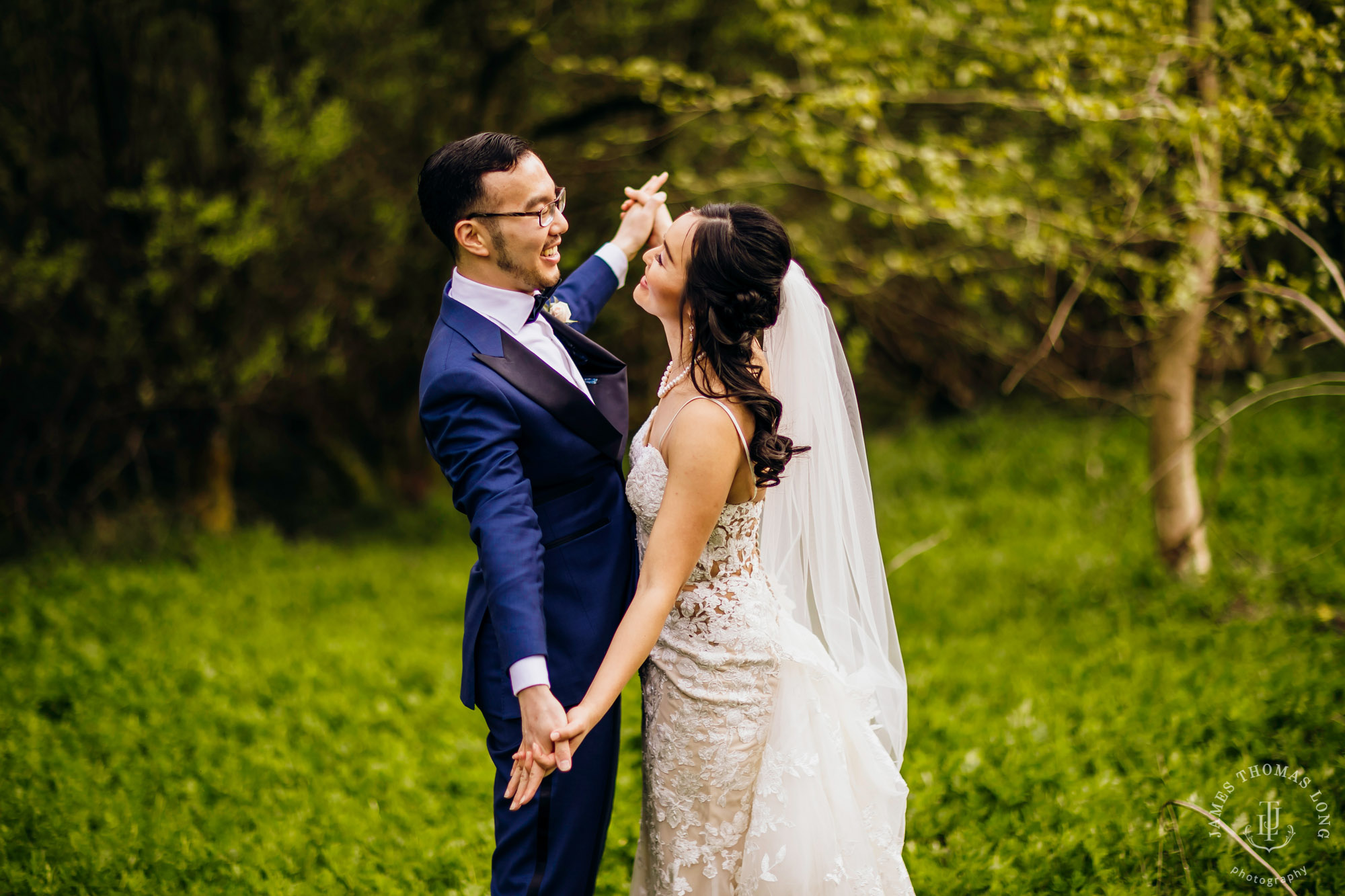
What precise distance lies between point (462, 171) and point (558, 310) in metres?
0.52

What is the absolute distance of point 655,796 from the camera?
2.44 m

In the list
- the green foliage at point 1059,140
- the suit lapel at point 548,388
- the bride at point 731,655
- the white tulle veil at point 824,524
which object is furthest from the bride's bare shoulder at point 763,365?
the green foliage at point 1059,140

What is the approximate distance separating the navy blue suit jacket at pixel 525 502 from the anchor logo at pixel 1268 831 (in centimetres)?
241

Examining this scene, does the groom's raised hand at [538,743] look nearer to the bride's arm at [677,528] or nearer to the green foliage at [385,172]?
the bride's arm at [677,528]

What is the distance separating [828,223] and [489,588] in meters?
8.39

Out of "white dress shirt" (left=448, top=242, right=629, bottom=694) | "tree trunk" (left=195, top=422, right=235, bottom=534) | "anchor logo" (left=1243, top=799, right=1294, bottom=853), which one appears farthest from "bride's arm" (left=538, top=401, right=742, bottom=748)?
"tree trunk" (left=195, top=422, right=235, bottom=534)

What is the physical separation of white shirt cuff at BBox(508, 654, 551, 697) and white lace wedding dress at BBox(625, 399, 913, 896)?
1.54 feet

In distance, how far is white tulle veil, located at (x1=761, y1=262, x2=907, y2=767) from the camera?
2.66m

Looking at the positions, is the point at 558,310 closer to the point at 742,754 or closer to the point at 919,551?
the point at 742,754

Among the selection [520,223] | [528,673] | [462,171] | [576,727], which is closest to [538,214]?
[520,223]

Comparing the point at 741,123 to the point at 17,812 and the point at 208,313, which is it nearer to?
the point at 208,313

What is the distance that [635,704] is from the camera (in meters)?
4.93

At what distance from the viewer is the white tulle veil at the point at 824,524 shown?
2.66 meters

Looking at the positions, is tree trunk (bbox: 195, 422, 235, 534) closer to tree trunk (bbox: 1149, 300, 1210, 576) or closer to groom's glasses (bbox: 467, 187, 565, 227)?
groom's glasses (bbox: 467, 187, 565, 227)
